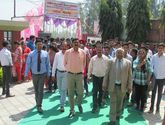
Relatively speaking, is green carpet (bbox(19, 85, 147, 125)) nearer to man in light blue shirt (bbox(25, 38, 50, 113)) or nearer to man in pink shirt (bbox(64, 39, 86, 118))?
man in pink shirt (bbox(64, 39, 86, 118))

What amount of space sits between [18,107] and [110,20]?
973 inches

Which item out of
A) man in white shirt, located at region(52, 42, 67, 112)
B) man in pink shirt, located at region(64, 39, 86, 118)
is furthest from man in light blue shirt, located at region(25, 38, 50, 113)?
man in pink shirt, located at region(64, 39, 86, 118)

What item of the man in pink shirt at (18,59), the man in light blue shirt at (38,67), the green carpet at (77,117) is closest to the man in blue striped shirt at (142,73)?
the green carpet at (77,117)

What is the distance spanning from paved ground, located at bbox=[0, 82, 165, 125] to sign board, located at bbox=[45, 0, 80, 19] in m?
16.0

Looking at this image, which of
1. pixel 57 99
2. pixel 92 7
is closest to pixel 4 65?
pixel 57 99

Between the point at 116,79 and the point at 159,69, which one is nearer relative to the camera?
Result: the point at 116,79

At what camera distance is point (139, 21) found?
31828mm

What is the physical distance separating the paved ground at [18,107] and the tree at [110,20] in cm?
2132

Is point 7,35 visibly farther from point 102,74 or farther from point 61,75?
point 102,74

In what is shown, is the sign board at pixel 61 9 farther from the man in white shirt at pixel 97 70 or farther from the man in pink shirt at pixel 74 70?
the man in pink shirt at pixel 74 70

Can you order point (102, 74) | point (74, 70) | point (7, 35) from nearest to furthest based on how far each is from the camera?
point (74, 70) → point (102, 74) → point (7, 35)

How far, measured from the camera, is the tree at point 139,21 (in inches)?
1248

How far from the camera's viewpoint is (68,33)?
31750mm

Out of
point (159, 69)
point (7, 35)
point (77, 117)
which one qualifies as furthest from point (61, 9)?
point (77, 117)
